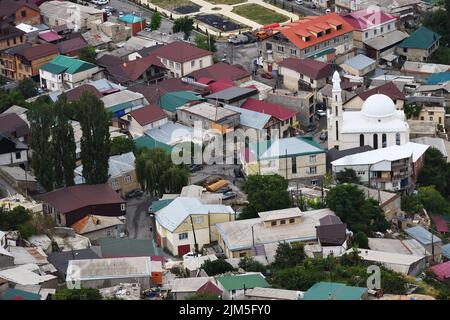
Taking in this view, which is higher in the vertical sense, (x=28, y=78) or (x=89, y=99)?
(x=89, y=99)

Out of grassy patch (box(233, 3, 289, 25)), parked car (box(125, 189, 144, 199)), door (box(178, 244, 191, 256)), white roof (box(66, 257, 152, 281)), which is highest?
white roof (box(66, 257, 152, 281))

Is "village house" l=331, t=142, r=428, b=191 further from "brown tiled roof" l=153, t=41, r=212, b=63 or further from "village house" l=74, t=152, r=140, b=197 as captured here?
"brown tiled roof" l=153, t=41, r=212, b=63

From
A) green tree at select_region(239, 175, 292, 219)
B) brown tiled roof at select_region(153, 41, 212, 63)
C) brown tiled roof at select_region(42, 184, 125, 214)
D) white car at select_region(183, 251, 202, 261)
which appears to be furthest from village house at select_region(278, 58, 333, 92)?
white car at select_region(183, 251, 202, 261)

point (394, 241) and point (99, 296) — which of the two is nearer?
point (99, 296)

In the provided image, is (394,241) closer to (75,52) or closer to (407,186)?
(407,186)

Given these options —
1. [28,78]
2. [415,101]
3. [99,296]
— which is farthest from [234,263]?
[28,78]

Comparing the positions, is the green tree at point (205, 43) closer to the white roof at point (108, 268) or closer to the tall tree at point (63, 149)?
the tall tree at point (63, 149)
